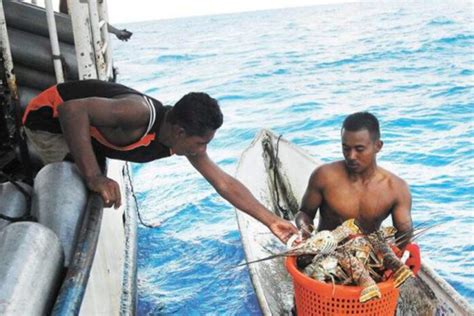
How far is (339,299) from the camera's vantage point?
2.93 m

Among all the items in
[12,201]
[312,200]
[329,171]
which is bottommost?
[312,200]

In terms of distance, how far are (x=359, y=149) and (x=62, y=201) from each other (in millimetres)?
1992

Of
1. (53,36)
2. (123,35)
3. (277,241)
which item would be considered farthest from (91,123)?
(123,35)

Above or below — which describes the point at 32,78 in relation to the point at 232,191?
above

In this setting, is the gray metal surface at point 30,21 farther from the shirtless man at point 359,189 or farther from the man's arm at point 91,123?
the shirtless man at point 359,189

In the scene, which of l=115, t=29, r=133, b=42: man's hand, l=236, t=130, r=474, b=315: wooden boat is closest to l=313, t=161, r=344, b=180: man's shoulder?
l=236, t=130, r=474, b=315: wooden boat

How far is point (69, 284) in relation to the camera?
2246mm

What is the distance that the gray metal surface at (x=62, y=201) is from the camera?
2.88 m

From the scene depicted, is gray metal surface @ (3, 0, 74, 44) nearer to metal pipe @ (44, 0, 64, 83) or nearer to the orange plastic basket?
metal pipe @ (44, 0, 64, 83)

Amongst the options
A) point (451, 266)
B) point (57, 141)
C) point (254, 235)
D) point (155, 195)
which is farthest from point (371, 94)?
point (57, 141)

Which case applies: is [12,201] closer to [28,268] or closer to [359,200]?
[28,268]

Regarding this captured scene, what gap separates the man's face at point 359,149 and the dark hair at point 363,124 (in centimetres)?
2

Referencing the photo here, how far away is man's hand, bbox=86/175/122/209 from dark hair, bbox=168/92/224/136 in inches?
21.5

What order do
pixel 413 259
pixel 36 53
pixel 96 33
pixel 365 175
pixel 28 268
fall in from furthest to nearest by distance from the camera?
pixel 36 53, pixel 96 33, pixel 365 175, pixel 413 259, pixel 28 268
